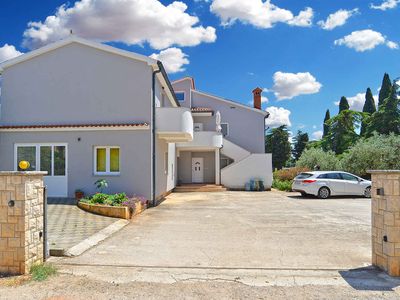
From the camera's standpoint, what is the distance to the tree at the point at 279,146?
53.8 metres

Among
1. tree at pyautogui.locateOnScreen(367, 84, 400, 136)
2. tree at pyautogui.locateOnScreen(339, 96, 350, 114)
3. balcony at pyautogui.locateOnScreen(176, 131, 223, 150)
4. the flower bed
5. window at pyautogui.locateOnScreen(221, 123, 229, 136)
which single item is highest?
tree at pyautogui.locateOnScreen(339, 96, 350, 114)

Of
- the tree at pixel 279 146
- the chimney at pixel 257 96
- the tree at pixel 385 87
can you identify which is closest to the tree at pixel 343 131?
the tree at pixel 385 87

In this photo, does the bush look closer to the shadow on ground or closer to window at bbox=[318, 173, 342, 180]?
window at bbox=[318, 173, 342, 180]

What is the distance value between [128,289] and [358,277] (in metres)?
3.69

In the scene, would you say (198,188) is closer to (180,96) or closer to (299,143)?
(180,96)

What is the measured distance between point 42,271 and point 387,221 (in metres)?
5.87

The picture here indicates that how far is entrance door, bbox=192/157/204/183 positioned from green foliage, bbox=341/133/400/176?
10.9m

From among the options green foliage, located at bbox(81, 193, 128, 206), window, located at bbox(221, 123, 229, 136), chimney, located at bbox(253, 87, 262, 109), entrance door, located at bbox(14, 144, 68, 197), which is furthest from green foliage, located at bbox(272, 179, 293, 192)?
entrance door, located at bbox(14, 144, 68, 197)

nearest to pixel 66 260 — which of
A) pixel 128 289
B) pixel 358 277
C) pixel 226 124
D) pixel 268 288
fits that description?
pixel 128 289

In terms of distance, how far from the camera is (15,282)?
18.0 feet

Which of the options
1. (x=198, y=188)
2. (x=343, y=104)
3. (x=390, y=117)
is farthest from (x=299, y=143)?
(x=198, y=188)

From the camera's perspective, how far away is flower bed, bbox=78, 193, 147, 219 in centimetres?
1181

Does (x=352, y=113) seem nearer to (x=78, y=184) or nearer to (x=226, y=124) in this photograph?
(x=226, y=124)

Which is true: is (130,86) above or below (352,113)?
below
